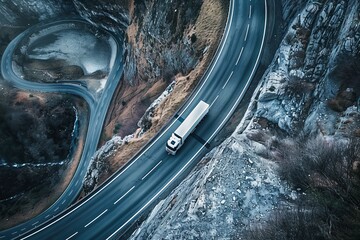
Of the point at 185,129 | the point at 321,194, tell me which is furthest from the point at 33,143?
the point at 321,194

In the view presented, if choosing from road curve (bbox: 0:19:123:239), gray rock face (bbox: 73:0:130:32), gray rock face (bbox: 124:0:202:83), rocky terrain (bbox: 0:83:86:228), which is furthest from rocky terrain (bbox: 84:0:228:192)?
rocky terrain (bbox: 0:83:86:228)

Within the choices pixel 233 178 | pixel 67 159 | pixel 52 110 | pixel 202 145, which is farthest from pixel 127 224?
pixel 52 110

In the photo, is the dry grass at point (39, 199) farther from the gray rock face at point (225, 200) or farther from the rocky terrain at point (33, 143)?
the gray rock face at point (225, 200)

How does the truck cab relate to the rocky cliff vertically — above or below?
below

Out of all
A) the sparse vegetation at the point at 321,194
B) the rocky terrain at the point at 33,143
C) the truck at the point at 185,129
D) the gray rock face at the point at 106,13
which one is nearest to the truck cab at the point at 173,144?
the truck at the point at 185,129

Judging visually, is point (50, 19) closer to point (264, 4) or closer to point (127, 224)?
point (264, 4)

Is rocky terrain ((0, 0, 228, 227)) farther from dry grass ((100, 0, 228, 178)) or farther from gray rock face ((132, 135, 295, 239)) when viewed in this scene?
gray rock face ((132, 135, 295, 239))
